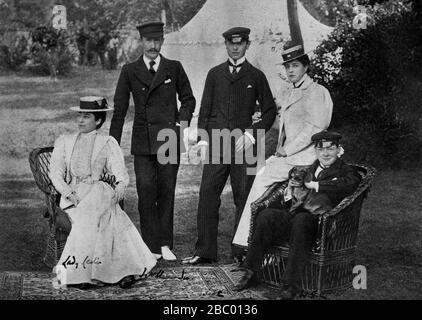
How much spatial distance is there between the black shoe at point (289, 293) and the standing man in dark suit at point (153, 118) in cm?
135

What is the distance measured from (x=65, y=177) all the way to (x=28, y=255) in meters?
0.86

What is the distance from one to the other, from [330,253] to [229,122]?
1.49 meters

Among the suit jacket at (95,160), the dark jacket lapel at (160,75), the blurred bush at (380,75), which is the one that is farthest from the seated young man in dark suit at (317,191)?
the blurred bush at (380,75)

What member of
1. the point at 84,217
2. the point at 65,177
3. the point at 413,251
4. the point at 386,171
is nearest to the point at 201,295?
the point at 84,217

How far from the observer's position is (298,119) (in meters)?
5.36

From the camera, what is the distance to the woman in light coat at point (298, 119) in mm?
5266

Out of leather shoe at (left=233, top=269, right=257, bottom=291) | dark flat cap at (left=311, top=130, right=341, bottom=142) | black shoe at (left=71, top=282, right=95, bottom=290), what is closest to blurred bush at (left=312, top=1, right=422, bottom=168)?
dark flat cap at (left=311, top=130, right=341, bottom=142)

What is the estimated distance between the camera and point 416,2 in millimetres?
6121

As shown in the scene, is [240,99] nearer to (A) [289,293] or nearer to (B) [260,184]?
(B) [260,184]

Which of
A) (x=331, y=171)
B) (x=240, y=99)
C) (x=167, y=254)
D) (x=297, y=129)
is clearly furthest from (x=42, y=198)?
(x=331, y=171)

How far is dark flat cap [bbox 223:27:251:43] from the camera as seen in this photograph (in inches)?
216

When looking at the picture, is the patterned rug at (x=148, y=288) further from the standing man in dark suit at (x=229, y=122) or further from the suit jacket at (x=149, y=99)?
the suit jacket at (x=149, y=99)

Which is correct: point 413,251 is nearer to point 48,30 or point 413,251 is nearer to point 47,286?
point 47,286
